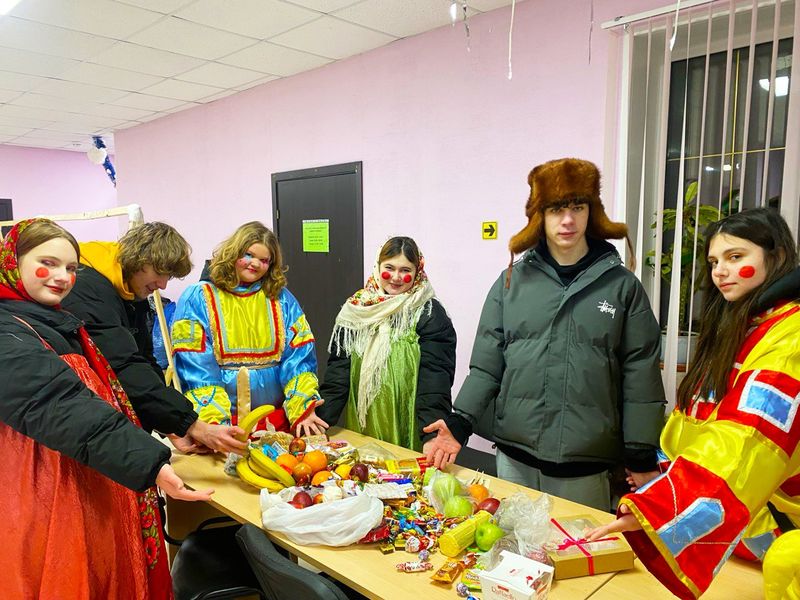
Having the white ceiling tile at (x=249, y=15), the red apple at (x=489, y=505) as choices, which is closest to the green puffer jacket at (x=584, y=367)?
the red apple at (x=489, y=505)

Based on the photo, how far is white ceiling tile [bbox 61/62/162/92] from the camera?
407 centimetres

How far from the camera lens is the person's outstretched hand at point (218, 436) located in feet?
5.89

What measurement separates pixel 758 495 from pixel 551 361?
2.49 ft

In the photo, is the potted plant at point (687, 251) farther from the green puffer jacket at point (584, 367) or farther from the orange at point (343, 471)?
the orange at point (343, 471)

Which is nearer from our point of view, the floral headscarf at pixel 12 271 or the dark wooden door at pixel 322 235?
the floral headscarf at pixel 12 271

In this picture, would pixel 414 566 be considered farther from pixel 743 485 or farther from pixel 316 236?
pixel 316 236

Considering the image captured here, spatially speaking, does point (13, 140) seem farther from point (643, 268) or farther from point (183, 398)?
point (643, 268)

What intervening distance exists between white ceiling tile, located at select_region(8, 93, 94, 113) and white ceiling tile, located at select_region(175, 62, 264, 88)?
1316 millimetres

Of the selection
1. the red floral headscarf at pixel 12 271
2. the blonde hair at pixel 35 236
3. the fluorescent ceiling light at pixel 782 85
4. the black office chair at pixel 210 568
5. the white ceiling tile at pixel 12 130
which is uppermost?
the white ceiling tile at pixel 12 130

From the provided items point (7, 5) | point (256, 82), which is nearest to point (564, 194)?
point (7, 5)

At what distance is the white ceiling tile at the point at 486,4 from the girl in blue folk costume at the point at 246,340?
1.74 metres

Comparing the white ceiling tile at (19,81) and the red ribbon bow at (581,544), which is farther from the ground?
the white ceiling tile at (19,81)

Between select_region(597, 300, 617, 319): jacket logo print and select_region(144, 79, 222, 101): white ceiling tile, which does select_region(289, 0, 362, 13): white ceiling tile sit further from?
select_region(597, 300, 617, 319): jacket logo print

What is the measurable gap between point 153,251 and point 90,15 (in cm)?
196
